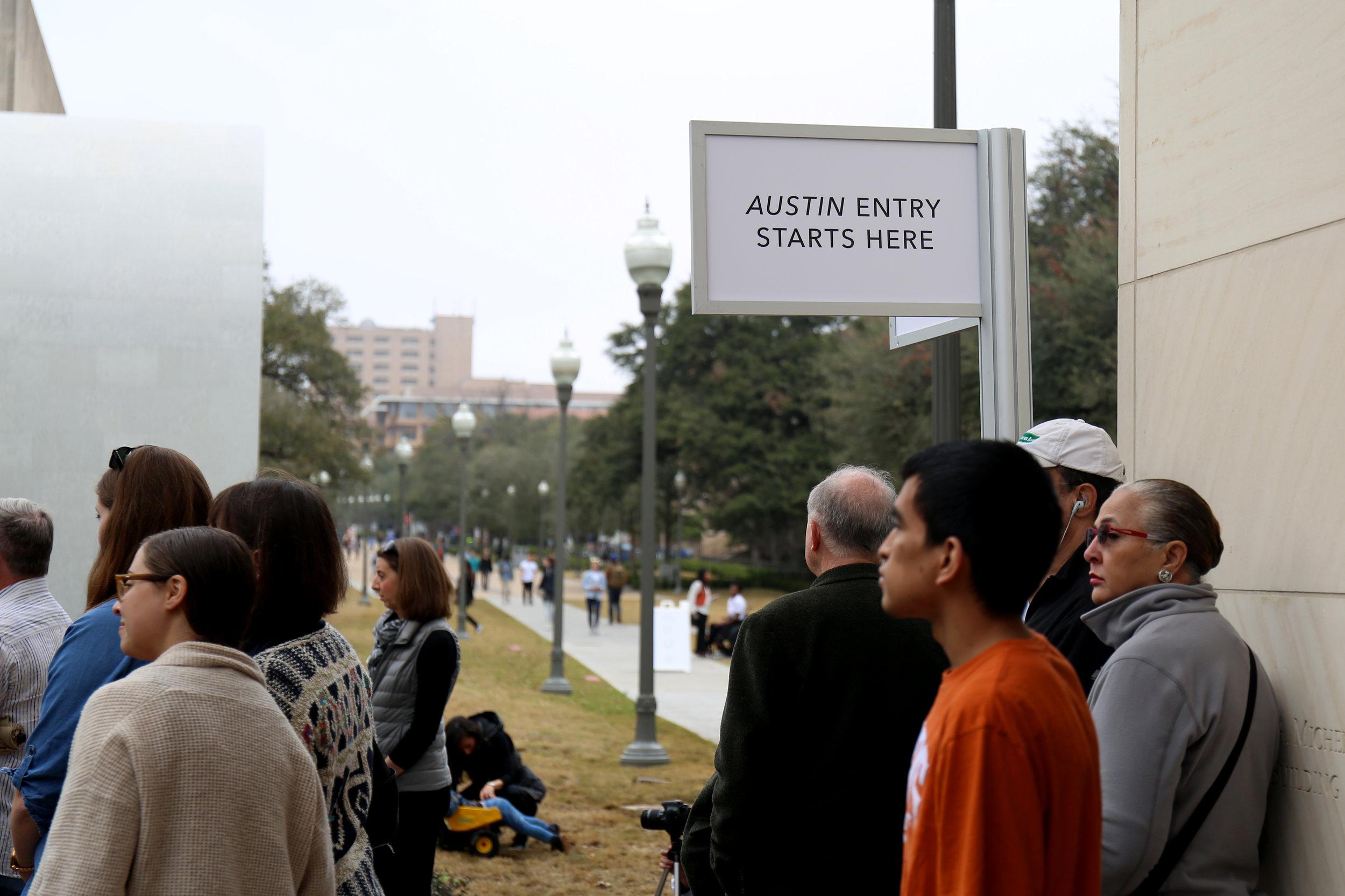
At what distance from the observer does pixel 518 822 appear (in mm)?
8625

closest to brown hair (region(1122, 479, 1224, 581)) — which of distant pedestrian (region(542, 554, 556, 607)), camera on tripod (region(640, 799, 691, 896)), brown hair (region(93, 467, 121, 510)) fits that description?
camera on tripod (region(640, 799, 691, 896))

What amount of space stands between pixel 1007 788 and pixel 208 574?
1550 mm

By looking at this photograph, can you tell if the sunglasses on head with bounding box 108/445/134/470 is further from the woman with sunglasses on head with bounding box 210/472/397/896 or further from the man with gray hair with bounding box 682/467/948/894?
the man with gray hair with bounding box 682/467/948/894

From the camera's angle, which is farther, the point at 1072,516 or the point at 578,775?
the point at 578,775

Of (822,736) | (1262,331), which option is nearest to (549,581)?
(1262,331)

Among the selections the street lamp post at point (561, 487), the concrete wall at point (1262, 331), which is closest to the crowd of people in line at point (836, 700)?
the concrete wall at point (1262, 331)

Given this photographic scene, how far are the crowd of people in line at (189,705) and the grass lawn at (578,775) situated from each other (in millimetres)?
3355

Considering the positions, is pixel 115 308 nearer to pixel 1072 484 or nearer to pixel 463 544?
pixel 1072 484

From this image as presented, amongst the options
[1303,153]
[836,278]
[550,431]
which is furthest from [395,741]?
[550,431]

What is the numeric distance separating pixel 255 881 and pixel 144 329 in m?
Result: 8.00

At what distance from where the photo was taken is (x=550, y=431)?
84500mm

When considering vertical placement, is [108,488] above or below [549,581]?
above

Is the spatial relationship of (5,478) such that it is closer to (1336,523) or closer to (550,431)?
(1336,523)

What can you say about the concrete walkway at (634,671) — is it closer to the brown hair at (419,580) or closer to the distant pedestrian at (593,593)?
the distant pedestrian at (593,593)
